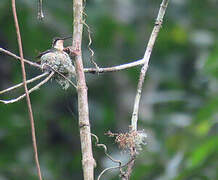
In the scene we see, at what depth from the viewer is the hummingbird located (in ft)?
5.99

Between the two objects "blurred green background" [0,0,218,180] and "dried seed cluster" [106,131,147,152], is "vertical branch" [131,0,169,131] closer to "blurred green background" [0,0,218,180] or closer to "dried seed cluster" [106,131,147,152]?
"dried seed cluster" [106,131,147,152]

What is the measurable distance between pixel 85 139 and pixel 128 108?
3.89m

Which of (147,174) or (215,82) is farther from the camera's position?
(215,82)

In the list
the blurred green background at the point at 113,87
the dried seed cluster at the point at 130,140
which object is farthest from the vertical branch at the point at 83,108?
the blurred green background at the point at 113,87

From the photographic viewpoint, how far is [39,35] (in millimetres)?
5000

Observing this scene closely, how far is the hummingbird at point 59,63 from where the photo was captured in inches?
71.9

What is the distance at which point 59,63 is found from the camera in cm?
184

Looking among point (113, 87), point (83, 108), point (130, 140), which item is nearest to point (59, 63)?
point (83, 108)

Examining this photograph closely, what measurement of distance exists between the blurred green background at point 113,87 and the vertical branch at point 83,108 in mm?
1965

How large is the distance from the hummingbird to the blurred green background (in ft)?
6.05

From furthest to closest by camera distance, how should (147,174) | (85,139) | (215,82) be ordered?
(215,82) → (147,174) → (85,139)

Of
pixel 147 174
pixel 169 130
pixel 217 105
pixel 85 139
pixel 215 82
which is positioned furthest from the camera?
pixel 169 130

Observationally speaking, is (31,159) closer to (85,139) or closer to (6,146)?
(6,146)

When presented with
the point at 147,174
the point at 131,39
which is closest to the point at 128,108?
the point at 131,39
